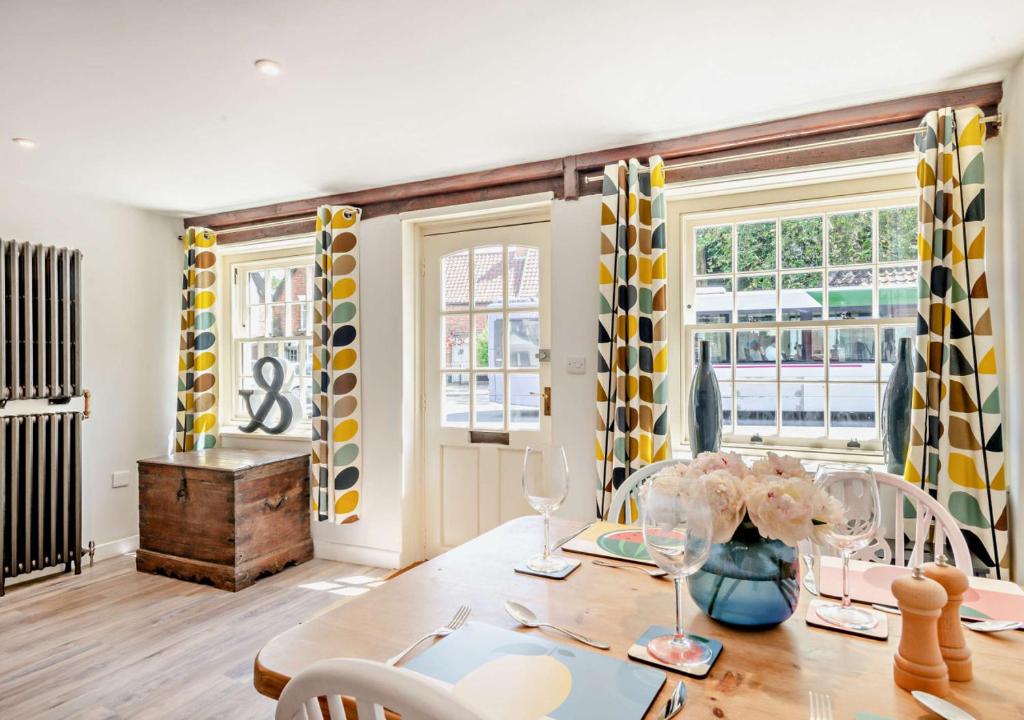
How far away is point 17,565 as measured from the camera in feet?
11.1

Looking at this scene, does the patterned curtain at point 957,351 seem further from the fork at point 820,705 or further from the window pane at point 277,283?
the window pane at point 277,283

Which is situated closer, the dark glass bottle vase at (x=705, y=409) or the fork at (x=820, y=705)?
the fork at (x=820, y=705)

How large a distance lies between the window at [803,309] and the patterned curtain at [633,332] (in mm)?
334

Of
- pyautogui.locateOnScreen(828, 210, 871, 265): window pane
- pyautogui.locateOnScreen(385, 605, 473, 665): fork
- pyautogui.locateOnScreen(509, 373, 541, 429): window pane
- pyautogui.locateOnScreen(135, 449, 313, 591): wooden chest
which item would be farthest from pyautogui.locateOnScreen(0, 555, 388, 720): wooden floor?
pyautogui.locateOnScreen(828, 210, 871, 265): window pane

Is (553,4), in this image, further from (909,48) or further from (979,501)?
(979,501)

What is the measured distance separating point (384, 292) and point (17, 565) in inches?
103

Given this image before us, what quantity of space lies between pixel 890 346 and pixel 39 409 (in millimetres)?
4730

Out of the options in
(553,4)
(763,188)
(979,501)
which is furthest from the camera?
(763,188)

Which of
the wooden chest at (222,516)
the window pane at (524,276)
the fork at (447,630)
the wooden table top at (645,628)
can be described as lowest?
the wooden chest at (222,516)

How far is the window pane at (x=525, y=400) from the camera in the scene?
3.50 meters

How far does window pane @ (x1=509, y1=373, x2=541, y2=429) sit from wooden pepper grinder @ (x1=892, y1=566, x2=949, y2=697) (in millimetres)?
2627

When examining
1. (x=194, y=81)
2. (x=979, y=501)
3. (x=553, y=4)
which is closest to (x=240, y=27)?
(x=194, y=81)

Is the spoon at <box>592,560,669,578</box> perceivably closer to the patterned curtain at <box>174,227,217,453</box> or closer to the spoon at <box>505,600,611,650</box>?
the spoon at <box>505,600,611,650</box>

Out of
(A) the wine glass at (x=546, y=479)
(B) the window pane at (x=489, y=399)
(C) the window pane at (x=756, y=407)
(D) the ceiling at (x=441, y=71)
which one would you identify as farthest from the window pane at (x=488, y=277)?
(A) the wine glass at (x=546, y=479)
